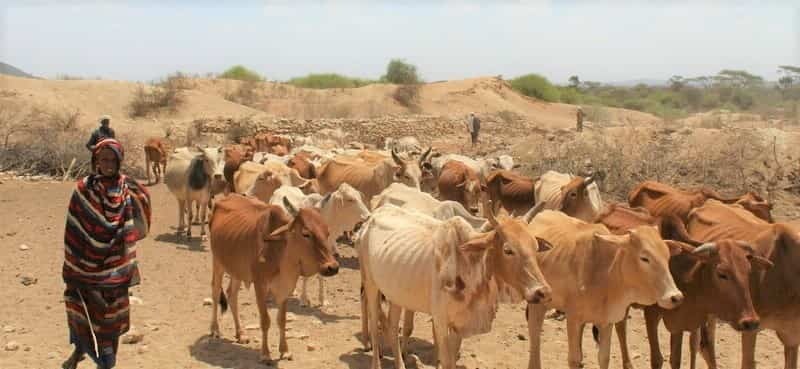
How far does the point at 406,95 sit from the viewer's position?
42031mm

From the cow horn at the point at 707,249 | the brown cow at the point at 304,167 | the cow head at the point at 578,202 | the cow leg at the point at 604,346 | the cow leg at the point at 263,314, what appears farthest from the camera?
the brown cow at the point at 304,167

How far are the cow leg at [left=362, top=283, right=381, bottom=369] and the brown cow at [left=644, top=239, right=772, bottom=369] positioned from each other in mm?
2428

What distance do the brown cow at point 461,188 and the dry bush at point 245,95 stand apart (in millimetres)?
26286

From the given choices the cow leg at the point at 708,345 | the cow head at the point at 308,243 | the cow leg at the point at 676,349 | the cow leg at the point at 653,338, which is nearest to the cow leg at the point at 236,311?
the cow head at the point at 308,243

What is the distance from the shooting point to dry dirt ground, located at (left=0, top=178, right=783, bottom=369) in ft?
23.4

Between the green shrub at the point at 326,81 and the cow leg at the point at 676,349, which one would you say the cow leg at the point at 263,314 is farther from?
the green shrub at the point at 326,81

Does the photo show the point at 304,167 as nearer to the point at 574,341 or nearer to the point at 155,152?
the point at 155,152

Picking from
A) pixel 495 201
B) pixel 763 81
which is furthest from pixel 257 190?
pixel 763 81

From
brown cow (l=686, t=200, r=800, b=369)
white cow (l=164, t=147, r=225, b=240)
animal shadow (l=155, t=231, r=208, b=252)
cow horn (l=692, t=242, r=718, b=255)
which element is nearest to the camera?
cow horn (l=692, t=242, r=718, b=255)

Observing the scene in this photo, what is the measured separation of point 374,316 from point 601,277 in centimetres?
202

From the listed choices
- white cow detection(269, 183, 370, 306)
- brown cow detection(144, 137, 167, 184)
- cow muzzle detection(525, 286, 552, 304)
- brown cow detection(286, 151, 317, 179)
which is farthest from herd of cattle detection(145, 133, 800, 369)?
brown cow detection(144, 137, 167, 184)

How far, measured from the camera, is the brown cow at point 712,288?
591 centimetres

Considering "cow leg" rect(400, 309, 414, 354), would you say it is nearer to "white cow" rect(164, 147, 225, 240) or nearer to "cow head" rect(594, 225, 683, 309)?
"cow head" rect(594, 225, 683, 309)

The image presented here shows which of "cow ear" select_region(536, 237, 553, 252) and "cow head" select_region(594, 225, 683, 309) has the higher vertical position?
"cow ear" select_region(536, 237, 553, 252)
